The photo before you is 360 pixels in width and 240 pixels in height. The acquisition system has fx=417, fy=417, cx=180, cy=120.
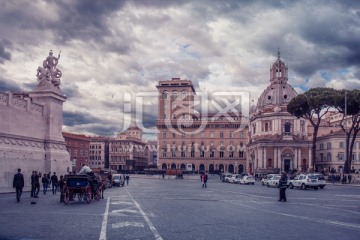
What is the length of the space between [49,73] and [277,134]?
256 feet

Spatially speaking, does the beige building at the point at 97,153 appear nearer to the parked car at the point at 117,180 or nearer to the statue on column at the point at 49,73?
the parked car at the point at 117,180

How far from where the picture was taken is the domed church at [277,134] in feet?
336

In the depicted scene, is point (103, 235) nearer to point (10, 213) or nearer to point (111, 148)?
point (10, 213)

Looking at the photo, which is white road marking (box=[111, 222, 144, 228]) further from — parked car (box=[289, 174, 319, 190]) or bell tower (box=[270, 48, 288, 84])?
bell tower (box=[270, 48, 288, 84])

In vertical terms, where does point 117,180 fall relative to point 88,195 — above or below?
below

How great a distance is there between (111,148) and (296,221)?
5813 inches

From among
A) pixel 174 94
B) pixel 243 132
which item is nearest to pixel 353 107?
pixel 243 132

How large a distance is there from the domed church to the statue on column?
214 feet

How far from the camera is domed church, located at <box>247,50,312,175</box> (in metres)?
103

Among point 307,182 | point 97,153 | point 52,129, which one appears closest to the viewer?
point 52,129

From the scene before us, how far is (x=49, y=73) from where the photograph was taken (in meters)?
38.1

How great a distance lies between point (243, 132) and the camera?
133 meters

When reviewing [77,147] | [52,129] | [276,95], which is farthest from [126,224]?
[276,95]

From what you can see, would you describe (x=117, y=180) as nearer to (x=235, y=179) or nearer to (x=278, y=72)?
(x=235, y=179)
